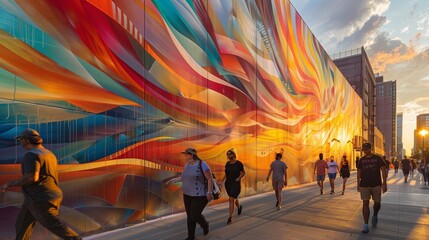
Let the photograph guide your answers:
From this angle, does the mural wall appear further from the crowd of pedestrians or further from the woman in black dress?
the woman in black dress

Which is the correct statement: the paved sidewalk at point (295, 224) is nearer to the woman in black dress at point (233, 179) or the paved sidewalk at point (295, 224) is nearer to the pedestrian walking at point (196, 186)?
the woman in black dress at point (233, 179)

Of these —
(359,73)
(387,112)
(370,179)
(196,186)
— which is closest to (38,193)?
(196,186)

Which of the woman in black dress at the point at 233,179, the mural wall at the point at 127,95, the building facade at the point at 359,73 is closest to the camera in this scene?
the mural wall at the point at 127,95

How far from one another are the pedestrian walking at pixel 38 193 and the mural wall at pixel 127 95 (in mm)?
1034

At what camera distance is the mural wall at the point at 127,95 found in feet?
14.5

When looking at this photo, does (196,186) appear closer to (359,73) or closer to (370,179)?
(370,179)

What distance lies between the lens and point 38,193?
3.28 m

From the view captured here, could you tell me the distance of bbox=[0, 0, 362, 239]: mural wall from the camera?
174 inches

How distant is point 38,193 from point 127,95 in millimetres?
2940

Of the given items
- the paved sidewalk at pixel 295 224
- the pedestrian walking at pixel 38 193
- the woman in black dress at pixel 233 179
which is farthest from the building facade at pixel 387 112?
the pedestrian walking at pixel 38 193

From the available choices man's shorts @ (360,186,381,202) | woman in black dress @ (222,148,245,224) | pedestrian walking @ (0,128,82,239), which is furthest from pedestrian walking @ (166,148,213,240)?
man's shorts @ (360,186,381,202)

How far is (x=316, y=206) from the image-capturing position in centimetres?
832

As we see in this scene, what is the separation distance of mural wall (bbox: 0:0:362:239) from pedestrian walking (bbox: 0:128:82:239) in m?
1.03

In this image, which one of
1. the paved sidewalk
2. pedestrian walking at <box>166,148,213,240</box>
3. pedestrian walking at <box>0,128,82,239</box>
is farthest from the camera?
the paved sidewalk
